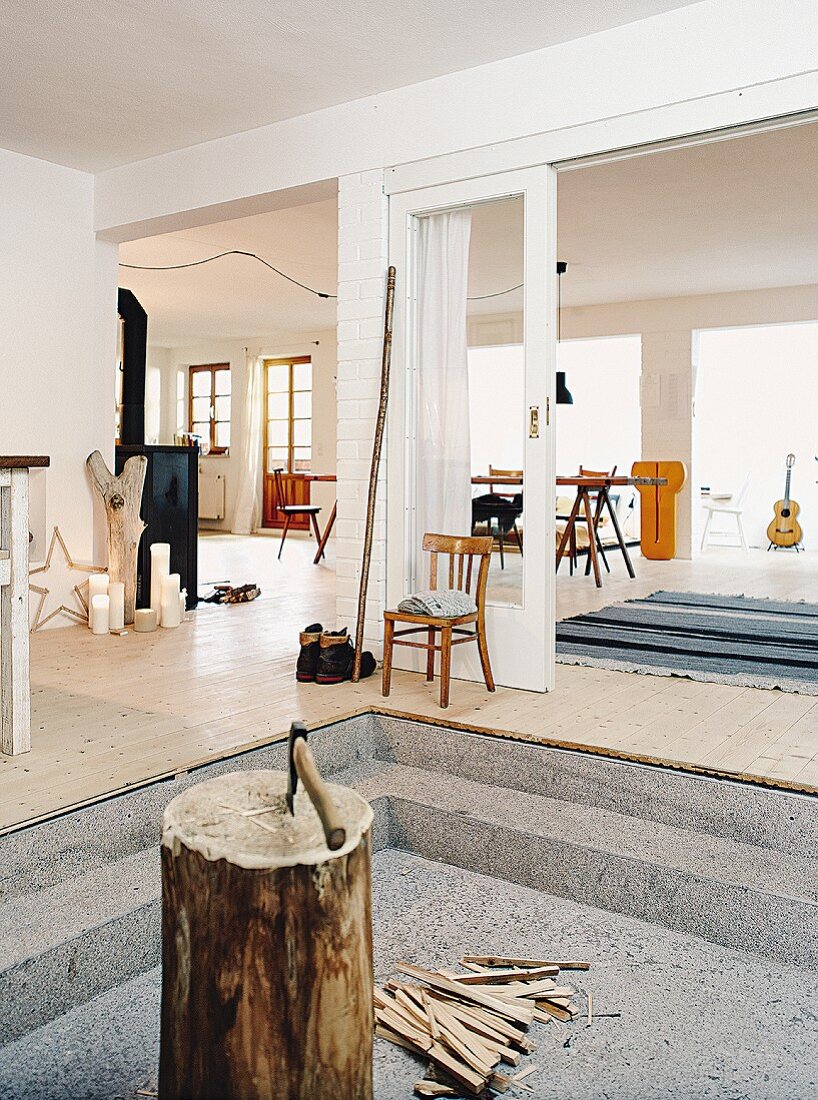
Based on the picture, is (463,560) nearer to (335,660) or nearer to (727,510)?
(335,660)

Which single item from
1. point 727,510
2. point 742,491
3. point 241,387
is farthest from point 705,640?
point 241,387

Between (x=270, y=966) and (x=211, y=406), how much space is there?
1197 cm

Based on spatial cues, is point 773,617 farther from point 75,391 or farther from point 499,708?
point 75,391

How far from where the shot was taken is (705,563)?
9062 millimetres

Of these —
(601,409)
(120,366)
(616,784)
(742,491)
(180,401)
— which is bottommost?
(616,784)

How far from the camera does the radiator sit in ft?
42.5

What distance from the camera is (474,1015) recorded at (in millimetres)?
2199

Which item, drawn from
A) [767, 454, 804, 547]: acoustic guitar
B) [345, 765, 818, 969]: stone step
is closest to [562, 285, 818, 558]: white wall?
[767, 454, 804, 547]: acoustic guitar

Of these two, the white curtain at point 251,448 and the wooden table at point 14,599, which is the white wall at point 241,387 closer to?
the white curtain at point 251,448

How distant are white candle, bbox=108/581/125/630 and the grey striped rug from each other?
2.32 m

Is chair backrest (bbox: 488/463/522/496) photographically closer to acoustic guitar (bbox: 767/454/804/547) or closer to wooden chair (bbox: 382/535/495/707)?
wooden chair (bbox: 382/535/495/707)

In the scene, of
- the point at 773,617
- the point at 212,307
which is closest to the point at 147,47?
the point at 773,617

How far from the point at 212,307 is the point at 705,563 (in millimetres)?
5445

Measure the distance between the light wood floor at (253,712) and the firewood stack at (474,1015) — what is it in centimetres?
91
